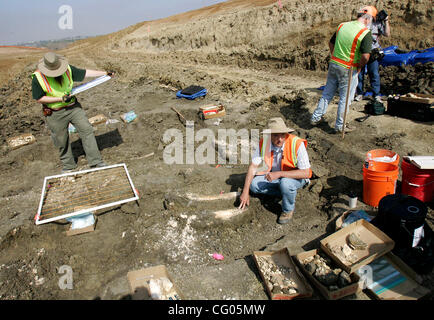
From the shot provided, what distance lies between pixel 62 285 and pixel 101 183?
1800 millimetres

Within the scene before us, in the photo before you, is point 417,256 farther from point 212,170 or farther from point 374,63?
point 374,63

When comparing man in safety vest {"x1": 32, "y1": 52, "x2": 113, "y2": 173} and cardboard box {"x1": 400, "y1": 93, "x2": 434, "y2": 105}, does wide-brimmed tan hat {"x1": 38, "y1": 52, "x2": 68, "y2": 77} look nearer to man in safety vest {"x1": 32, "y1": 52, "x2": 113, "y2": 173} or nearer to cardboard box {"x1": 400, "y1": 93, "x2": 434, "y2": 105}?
man in safety vest {"x1": 32, "y1": 52, "x2": 113, "y2": 173}

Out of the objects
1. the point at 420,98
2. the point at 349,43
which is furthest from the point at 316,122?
the point at 420,98

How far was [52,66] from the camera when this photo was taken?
4.59 meters

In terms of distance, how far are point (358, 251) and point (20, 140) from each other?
23.1 ft

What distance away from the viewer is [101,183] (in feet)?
15.3

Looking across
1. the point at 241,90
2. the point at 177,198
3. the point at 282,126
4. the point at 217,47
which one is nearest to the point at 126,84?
the point at 241,90

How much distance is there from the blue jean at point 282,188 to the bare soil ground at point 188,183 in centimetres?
23

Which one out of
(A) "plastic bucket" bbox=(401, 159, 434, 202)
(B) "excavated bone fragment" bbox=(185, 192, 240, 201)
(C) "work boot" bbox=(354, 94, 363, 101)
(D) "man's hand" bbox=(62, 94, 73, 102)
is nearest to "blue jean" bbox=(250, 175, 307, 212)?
(B) "excavated bone fragment" bbox=(185, 192, 240, 201)

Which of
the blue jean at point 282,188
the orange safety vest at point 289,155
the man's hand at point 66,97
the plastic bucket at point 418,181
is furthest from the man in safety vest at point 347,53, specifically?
the man's hand at point 66,97

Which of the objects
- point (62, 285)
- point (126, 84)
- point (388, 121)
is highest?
point (126, 84)

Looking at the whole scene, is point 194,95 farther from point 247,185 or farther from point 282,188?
point 282,188

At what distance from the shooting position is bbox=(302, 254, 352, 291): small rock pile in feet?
8.82

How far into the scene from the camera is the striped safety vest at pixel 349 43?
5.14 meters
